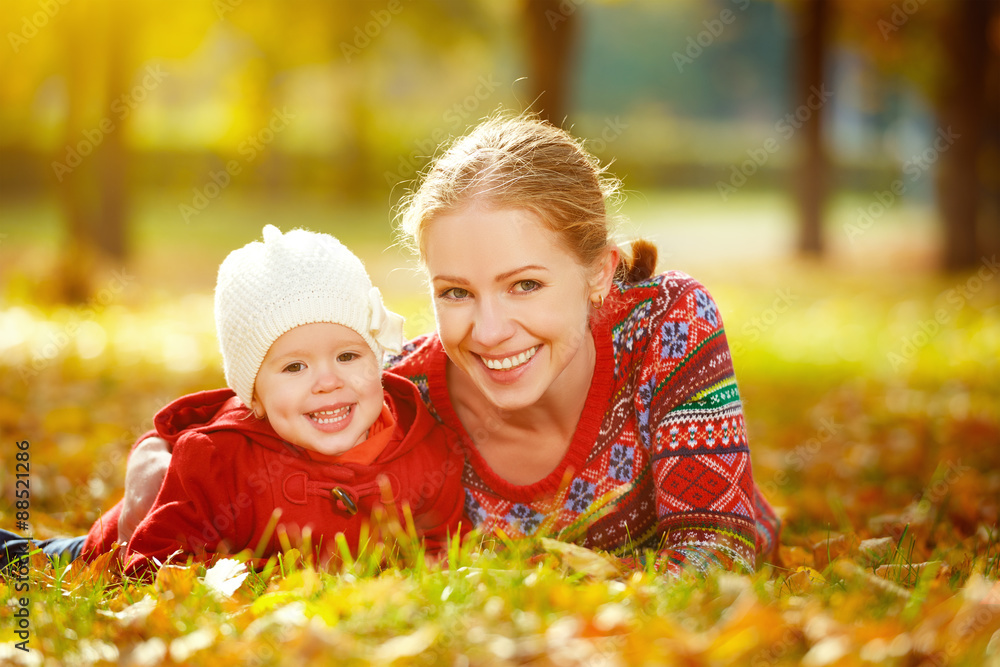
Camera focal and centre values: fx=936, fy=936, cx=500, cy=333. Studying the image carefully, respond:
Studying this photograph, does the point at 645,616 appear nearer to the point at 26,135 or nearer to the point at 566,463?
the point at 566,463

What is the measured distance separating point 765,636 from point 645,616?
257 mm

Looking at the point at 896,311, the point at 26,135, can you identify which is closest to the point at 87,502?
the point at 896,311

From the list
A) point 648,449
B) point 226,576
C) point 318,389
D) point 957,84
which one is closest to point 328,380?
point 318,389

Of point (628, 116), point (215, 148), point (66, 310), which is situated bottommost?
point (66, 310)

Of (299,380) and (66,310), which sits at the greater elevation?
(66,310)

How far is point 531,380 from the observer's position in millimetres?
2646

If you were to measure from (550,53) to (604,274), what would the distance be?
8.64m

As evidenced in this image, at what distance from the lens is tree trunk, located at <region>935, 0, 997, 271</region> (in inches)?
505

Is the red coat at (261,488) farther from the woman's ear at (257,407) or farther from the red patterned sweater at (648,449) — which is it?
the red patterned sweater at (648,449)

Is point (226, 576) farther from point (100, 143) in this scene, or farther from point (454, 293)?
point (100, 143)

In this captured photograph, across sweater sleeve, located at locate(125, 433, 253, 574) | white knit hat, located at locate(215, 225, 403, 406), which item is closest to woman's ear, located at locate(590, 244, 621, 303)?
white knit hat, located at locate(215, 225, 403, 406)

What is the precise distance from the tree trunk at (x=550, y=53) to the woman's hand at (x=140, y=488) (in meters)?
8.57

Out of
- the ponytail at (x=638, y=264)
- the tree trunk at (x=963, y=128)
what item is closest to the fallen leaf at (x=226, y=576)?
the ponytail at (x=638, y=264)

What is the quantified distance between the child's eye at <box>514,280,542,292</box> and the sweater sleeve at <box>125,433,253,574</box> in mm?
945
